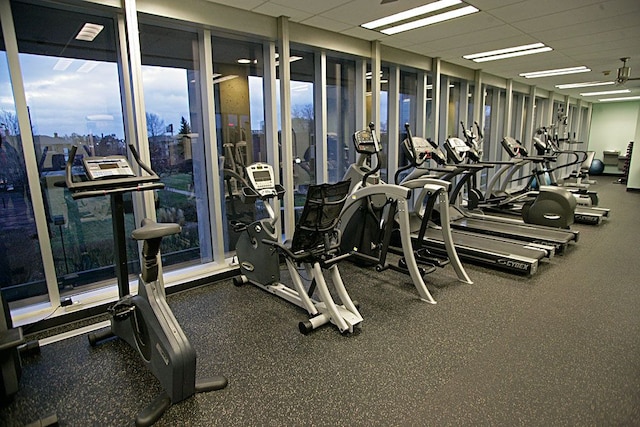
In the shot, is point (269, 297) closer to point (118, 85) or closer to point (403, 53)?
point (118, 85)

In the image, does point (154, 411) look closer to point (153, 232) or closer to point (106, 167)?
point (153, 232)

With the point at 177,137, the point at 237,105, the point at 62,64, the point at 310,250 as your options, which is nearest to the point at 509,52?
the point at 237,105

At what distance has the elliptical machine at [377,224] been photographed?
3.55m

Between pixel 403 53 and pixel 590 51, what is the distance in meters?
3.00

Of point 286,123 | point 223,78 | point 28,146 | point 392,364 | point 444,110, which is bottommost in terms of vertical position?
point 392,364

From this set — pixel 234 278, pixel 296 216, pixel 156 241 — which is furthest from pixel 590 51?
pixel 156 241

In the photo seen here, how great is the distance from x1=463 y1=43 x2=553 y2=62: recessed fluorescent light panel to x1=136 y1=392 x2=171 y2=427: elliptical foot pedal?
6.29 m

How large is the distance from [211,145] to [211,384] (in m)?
2.53

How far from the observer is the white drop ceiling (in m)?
3.78

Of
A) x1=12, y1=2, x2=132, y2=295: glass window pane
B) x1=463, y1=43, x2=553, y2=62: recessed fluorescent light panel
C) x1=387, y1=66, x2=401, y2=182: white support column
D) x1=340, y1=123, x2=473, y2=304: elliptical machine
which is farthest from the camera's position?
x1=387, y1=66, x2=401, y2=182: white support column

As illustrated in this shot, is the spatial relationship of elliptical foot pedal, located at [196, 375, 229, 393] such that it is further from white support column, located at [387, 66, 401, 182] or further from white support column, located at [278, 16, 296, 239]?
white support column, located at [387, 66, 401, 182]

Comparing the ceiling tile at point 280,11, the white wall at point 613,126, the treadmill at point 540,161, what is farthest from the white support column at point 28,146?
the white wall at point 613,126

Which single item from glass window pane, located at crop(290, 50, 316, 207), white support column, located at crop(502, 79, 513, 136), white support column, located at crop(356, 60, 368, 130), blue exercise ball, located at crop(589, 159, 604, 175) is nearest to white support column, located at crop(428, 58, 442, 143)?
white support column, located at crop(356, 60, 368, 130)

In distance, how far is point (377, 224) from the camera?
14.2 ft
